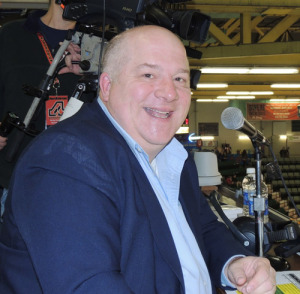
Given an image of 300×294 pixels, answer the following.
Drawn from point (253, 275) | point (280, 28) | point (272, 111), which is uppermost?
point (280, 28)

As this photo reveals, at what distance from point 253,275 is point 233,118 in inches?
20.6

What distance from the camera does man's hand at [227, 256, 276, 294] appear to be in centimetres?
100

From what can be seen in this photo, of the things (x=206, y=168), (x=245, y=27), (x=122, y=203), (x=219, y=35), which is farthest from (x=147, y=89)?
(x=219, y=35)

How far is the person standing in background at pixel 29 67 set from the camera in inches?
68.4

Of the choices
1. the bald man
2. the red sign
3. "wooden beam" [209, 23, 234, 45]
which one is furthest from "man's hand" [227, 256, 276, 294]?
the red sign

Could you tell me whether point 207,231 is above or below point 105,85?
below

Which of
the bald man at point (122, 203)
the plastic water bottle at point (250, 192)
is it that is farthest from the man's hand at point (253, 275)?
the plastic water bottle at point (250, 192)

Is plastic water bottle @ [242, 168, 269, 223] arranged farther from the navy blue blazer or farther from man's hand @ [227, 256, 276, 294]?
the navy blue blazer

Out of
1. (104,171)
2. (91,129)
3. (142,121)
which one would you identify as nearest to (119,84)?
(142,121)

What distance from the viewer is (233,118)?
131cm

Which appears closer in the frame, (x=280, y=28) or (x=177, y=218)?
(x=177, y=218)

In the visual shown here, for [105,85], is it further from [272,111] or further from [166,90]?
[272,111]

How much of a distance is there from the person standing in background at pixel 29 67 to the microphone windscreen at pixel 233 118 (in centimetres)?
68

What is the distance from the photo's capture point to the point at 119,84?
1.05 m
